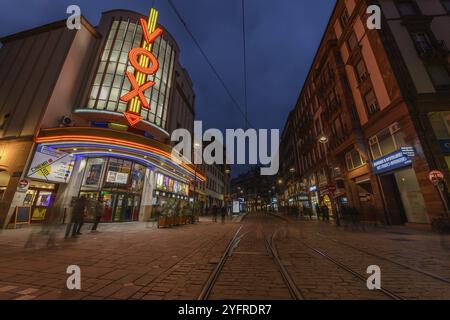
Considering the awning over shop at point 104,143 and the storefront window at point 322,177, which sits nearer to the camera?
the awning over shop at point 104,143

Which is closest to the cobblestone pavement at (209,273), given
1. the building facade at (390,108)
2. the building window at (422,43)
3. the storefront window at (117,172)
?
the building facade at (390,108)

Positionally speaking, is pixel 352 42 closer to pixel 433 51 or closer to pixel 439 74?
pixel 433 51

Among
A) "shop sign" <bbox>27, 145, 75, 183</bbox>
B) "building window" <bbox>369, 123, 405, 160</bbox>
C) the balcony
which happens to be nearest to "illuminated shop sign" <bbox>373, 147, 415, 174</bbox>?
"building window" <bbox>369, 123, 405, 160</bbox>

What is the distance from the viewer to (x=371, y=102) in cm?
1622

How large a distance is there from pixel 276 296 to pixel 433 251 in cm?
726

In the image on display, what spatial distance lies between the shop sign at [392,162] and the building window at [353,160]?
8.25ft

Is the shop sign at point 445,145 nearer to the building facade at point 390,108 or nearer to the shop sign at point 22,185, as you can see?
the building facade at point 390,108

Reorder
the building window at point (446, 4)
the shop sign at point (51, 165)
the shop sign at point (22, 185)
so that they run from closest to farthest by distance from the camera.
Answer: the shop sign at point (22, 185), the shop sign at point (51, 165), the building window at point (446, 4)

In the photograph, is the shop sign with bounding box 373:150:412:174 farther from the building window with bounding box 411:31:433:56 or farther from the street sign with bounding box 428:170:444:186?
the building window with bounding box 411:31:433:56

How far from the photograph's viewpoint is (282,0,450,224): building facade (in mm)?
12188

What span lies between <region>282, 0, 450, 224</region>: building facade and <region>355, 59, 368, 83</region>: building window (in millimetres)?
89

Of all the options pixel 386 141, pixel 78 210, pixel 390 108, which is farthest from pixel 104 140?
pixel 386 141

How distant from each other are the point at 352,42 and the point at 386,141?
1109 cm

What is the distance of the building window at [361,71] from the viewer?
1680 cm
